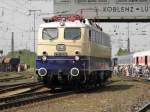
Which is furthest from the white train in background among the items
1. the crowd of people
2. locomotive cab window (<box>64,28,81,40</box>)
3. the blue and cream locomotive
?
locomotive cab window (<box>64,28,81,40</box>)

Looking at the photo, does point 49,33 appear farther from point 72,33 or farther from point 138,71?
point 138,71

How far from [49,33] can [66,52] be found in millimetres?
1429

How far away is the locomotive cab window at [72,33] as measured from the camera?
2364 cm

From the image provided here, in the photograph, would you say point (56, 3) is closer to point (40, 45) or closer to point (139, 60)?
point (139, 60)

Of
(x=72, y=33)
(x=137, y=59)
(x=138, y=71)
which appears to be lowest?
(x=138, y=71)

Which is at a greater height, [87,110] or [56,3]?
[56,3]

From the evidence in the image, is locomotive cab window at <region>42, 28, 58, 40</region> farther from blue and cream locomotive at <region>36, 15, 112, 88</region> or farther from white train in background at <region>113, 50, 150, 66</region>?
white train in background at <region>113, 50, 150, 66</region>

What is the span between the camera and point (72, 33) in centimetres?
2377

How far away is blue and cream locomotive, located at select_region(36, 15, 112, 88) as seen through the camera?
75.9ft

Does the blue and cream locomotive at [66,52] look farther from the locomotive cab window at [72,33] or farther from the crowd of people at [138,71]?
the crowd of people at [138,71]

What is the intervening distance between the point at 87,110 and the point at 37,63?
8.17m

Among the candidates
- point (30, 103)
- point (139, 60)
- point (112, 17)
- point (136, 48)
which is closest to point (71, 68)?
point (30, 103)

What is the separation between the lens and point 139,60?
54.5 meters

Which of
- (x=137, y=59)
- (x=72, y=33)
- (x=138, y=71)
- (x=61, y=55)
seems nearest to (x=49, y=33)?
(x=72, y=33)
